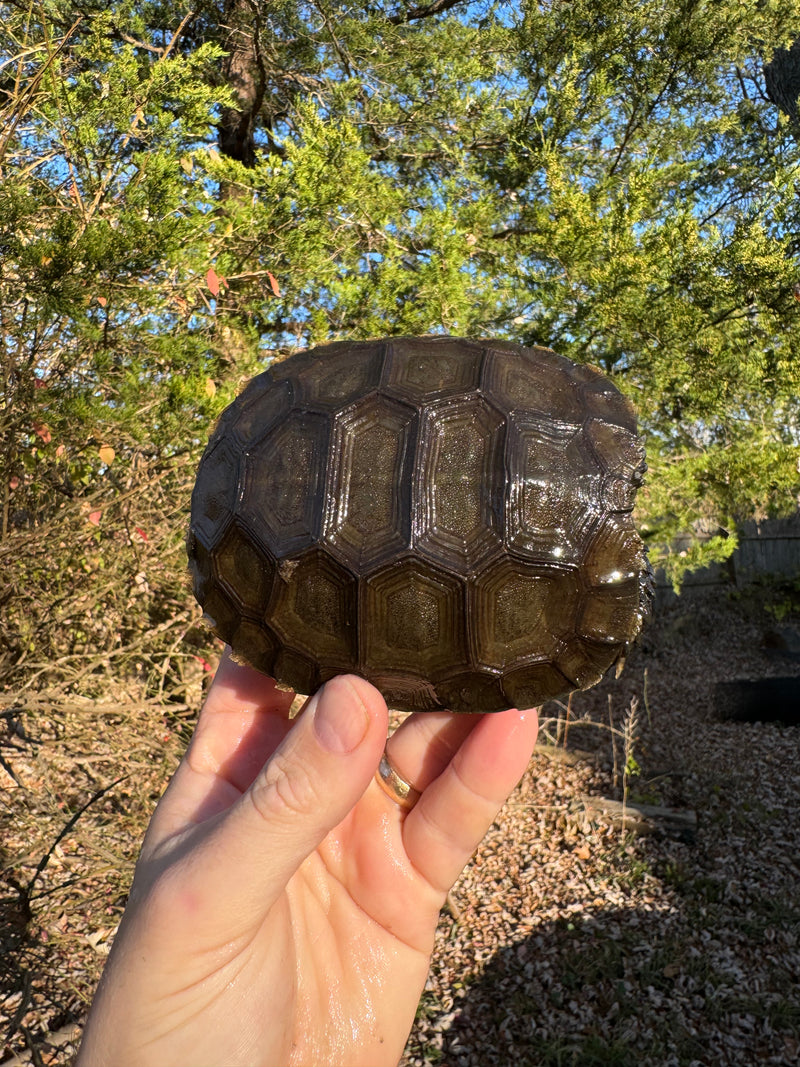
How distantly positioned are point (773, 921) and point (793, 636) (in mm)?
6934

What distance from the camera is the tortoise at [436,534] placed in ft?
6.31

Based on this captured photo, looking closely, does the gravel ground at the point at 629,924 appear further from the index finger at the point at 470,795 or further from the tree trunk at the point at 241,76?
the tree trunk at the point at 241,76

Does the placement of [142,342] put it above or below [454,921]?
above

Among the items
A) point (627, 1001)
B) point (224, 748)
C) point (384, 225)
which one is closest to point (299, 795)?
point (224, 748)

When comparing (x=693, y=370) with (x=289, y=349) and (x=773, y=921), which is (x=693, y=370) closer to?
(x=289, y=349)

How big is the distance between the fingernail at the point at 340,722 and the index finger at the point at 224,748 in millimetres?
484

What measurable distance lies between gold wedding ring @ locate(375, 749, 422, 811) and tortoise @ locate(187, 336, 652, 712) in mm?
576

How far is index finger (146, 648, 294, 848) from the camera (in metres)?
1.99

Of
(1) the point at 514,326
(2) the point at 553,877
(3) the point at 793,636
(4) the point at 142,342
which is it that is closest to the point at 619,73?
(1) the point at 514,326

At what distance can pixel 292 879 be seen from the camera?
2.18 metres

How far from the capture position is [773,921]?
493cm

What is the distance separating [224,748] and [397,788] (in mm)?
629

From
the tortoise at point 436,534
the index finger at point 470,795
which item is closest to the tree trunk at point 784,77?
the tortoise at point 436,534

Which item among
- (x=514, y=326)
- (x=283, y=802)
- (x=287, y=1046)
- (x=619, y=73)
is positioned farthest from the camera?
(x=619, y=73)
